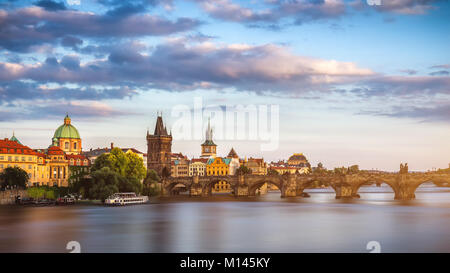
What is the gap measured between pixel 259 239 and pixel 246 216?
2225 cm

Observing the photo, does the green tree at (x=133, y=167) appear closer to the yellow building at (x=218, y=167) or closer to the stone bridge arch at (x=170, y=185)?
the stone bridge arch at (x=170, y=185)

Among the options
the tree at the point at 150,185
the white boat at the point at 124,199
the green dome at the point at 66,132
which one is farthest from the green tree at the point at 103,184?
the green dome at the point at 66,132

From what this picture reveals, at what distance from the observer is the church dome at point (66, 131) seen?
6073 inches

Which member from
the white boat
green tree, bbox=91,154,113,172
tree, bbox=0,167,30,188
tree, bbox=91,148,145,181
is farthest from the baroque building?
tree, bbox=0,167,30,188

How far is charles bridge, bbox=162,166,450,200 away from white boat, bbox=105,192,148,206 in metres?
31.9

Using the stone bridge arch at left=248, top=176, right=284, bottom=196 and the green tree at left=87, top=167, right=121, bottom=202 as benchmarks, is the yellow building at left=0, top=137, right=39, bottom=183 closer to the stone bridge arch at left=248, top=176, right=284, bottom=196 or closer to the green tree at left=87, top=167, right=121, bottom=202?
the green tree at left=87, top=167, right=121, bottom=202

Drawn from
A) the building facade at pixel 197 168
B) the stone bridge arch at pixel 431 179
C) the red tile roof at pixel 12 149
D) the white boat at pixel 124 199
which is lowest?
the white boat at pixel 124 199

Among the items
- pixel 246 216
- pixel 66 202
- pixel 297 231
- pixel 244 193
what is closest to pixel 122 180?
pixel 66 202

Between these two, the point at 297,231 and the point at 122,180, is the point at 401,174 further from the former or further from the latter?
the point at 297,231

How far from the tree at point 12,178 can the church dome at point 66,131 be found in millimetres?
66382
